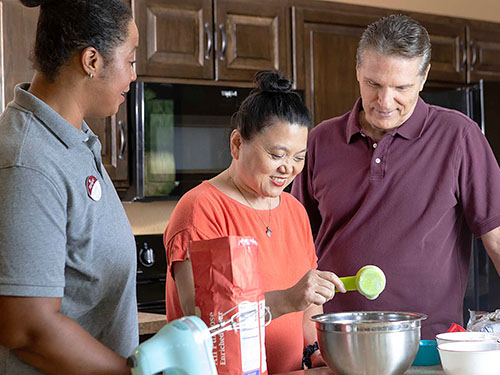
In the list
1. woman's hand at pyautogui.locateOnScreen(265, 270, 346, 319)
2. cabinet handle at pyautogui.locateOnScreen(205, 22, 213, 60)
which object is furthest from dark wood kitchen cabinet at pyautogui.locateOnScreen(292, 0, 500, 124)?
woman's hand at pyautogui.locateOnScreen(265, 270, 346, 319)

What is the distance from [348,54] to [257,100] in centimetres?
190

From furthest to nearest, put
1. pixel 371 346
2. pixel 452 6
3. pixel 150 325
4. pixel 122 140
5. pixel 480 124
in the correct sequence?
pixel 452 6 → pixel 480 124 → pixel 122 140 → pixel 150 325 → pixel 371 346

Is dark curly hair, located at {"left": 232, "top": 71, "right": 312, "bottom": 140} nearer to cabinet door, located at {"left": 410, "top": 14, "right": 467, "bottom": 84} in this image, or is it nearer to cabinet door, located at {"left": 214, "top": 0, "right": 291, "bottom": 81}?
cabinet door, located at {"left": 214, "top": 0, "right": 291, "bottom": 81}

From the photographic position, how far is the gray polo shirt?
1.06 metres

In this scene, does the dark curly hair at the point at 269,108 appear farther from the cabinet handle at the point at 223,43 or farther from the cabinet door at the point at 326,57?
the cabinet door at the point at 326,57

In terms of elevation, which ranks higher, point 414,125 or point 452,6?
point 452,6

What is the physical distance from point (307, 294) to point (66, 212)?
1.64 feet

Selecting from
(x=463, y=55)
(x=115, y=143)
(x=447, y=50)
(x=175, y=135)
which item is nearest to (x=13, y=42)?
(x=115, y=143)

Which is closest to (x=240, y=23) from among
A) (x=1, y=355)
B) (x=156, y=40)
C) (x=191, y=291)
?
(x=156, y=40)

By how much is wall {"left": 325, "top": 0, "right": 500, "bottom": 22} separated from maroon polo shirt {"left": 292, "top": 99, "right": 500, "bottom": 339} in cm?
191

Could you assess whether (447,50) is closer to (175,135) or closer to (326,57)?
(326,57)

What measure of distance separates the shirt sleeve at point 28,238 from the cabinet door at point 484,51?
309 centimetres

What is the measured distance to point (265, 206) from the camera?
1.67 m

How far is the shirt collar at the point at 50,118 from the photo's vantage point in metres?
1.18
